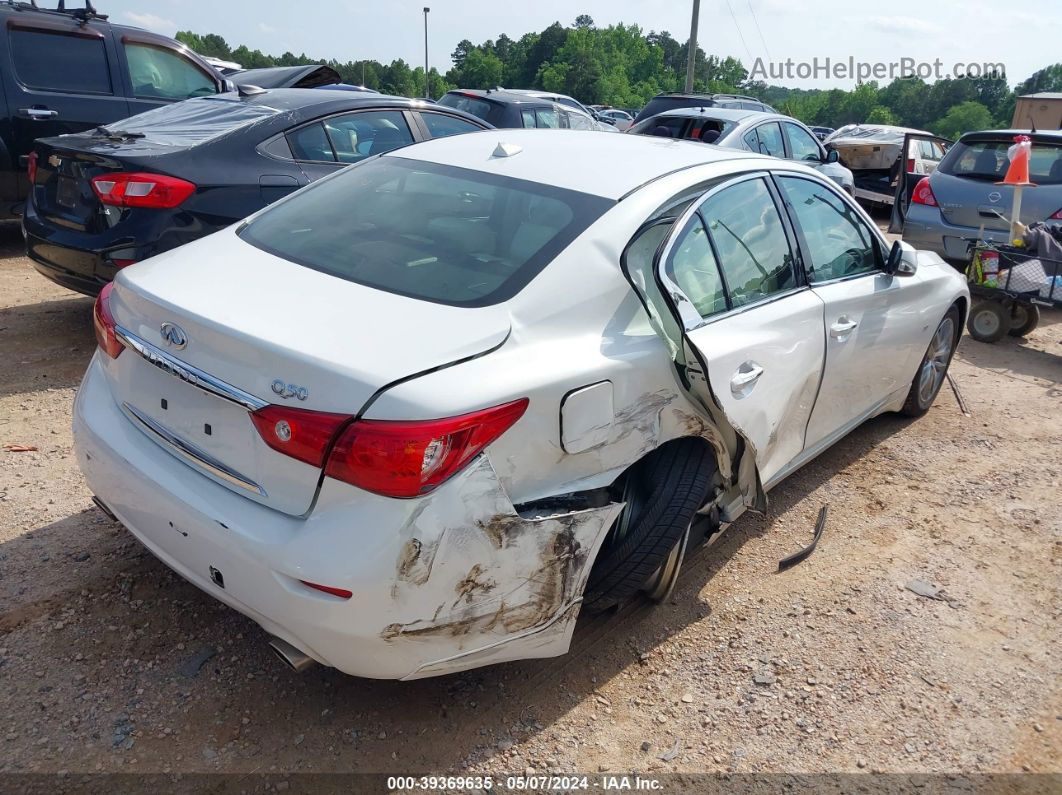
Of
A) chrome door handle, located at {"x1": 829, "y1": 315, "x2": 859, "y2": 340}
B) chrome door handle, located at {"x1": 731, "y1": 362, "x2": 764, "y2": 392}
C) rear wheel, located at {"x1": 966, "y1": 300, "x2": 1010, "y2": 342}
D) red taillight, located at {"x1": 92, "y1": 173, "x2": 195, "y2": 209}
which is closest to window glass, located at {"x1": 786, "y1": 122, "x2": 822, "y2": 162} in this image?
rear wheel, located at {"x1": 966, "y1": 300, "x2": 1010, "y2": 342}

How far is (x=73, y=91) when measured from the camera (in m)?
7.09

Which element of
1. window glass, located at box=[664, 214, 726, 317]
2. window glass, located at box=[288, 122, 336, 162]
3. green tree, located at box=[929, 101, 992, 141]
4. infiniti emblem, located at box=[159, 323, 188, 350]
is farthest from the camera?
green tree, located at box=[929, 101, 992, 141]

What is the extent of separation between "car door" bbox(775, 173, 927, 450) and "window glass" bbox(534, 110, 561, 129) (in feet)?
26.2

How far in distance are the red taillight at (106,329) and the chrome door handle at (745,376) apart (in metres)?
1.96

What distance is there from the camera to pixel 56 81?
23.1 ft

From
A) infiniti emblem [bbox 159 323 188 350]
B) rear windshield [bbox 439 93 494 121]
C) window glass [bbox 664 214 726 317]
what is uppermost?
rear windshield [bbox 439 93 494 121]

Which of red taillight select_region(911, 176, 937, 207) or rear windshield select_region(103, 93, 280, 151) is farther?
red taillight select_region(911, 176, 937, 207)

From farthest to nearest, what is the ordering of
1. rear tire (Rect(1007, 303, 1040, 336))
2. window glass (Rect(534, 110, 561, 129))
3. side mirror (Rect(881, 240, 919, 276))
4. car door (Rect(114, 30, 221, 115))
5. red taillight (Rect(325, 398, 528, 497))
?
window glass (Rect(534, 110, 561, 129)), car door (Rect(114, 30, 221, 115)), rear tire (Rect(1007, 303, 1040, 336)), side mirror (Rect(881, 240, 919, 276)), red taillight (Rect(325, 398, 528, 497))

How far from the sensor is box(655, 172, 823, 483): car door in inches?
110

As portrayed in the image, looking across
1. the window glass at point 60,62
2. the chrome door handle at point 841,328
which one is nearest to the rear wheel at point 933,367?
the chrome door handle at point 841,328

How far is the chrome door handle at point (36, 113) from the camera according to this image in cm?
687

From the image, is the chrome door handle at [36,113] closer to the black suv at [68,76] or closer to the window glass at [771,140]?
the black suv at [68,76]

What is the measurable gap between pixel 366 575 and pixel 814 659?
5.62 ft

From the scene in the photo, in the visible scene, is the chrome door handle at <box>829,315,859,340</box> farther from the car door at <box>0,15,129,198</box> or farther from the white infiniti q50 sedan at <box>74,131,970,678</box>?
the car door at <box>0,15,129,198</box>
